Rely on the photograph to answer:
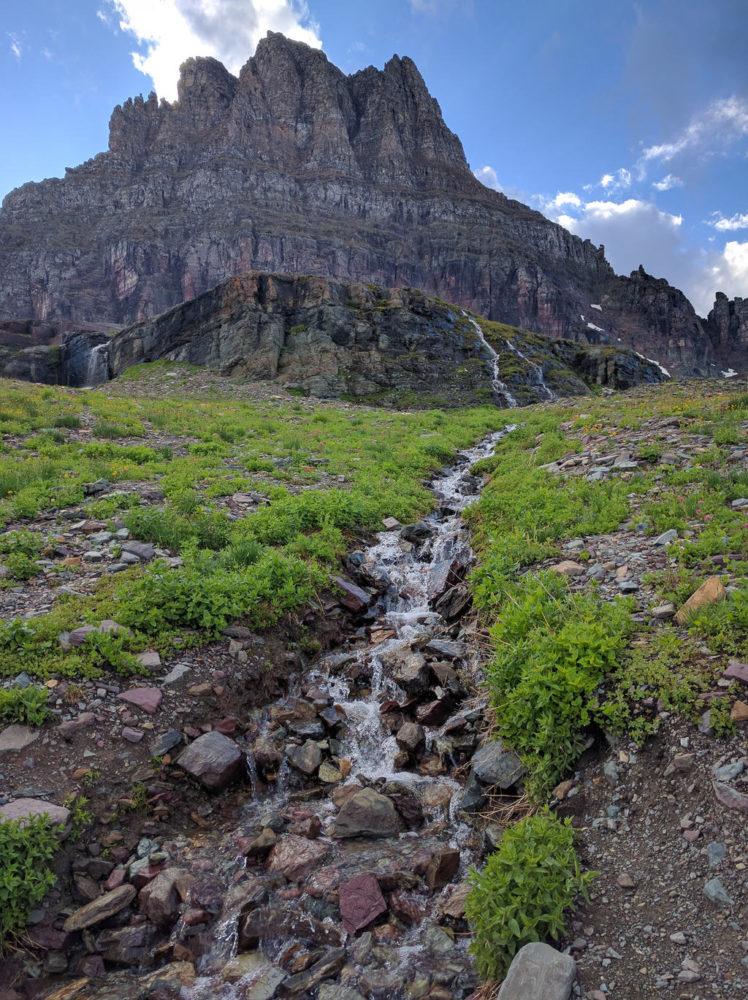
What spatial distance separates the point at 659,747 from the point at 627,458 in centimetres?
980

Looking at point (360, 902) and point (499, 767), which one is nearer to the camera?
point (360, 902)

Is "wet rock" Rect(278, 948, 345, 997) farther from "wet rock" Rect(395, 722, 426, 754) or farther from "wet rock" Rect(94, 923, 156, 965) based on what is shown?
"wet rock" Rect(395, 722, 426, 754)

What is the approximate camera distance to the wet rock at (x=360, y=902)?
173 inches

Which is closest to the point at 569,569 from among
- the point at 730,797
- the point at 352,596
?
the point at 352,596

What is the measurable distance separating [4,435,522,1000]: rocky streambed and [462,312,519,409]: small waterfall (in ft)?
139

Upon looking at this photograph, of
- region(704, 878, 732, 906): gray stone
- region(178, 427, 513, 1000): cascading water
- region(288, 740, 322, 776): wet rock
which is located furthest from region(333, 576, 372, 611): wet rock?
region(704, 878, 732, 906): gray stone

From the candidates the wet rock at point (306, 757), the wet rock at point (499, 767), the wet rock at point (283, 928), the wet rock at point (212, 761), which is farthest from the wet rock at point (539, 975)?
the wet rock at point (212, 761)

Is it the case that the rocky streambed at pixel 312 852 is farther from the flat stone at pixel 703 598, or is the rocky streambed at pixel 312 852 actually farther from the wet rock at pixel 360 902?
the flat stone at pixel 703 598

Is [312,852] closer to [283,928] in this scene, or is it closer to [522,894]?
[283,928]

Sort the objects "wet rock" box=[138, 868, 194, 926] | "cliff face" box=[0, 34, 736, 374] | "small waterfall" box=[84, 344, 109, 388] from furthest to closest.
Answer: "cliff face" box=[0, 34, 736, 374]
"small waterfall" box=[84, 344, 109, 388]
"wet rock" box=[138, 868, 194, 926]

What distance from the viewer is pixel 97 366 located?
64.6m

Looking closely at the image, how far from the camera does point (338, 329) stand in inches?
2173

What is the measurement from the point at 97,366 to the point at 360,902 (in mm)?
72200

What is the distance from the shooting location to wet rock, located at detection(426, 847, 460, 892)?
4719 millimetres
